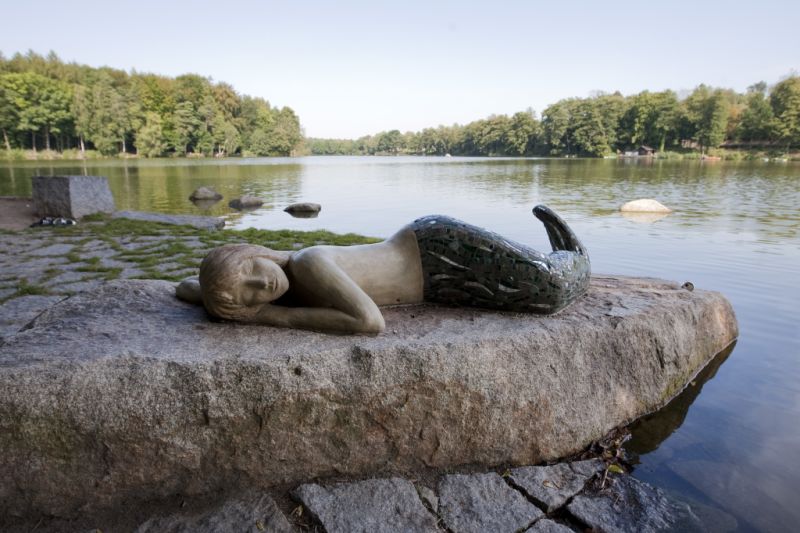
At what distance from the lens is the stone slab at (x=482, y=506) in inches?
95.9

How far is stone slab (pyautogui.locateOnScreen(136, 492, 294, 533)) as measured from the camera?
2291 millimetres

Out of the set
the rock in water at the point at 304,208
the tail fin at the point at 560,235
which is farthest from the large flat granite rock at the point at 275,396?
the rock in water at the point at 304,208

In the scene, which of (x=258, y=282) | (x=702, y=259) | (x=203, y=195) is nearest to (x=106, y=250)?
(x=258, y=282)

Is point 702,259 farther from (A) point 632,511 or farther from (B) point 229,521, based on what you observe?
(B) point 229,521

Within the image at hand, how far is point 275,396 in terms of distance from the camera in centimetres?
248

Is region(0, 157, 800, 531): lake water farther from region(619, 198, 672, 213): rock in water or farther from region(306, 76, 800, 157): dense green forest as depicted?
region(306, 76, 800, 157): dense green forest

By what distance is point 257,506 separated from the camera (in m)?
2.45

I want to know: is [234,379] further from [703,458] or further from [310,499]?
[703,458]

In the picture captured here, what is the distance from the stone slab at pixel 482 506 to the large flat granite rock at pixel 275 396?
0.15 m

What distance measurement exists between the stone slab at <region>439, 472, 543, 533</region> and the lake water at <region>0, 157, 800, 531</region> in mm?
1008

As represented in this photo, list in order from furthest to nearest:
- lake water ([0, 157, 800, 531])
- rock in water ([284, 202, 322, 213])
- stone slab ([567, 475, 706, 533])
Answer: rock in water ([284, 202, 322, 213])
lake water ([0, 157, 800, 531])
stone slab ([567, 475, 706, 533])

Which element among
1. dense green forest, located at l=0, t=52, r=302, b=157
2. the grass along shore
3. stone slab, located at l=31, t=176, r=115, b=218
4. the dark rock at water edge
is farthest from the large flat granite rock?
dense green forest, located at l=0, t=52, r=302, b=157

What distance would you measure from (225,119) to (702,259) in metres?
84.5

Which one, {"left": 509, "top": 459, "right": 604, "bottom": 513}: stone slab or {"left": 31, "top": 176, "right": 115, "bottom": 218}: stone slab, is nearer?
{"left": 509, "top": 459, "right": 604, "bottom": 513}: stone slab
